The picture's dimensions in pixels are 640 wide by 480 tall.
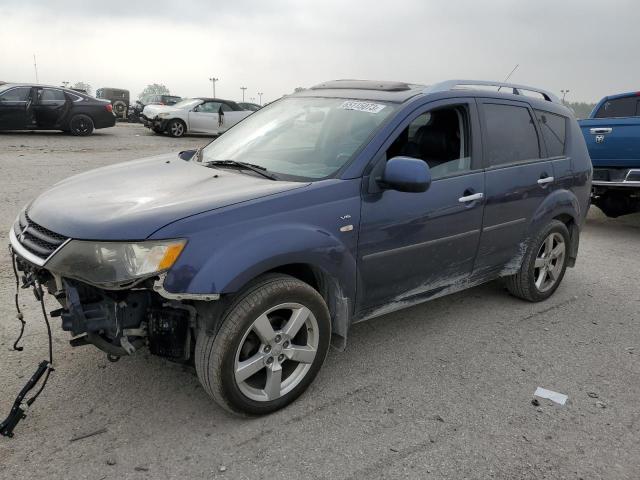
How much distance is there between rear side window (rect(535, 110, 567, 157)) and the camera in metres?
4.45

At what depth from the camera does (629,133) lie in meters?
7.05

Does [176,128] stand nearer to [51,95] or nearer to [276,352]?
[51,95]

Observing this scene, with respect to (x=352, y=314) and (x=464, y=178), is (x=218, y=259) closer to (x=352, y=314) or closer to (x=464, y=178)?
(x=352, y=314)

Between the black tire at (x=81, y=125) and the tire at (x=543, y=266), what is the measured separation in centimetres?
1514

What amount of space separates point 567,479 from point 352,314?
4.53ft

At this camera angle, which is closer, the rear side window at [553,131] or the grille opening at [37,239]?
the grille opening at [37,239]

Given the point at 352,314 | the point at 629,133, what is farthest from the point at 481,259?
the point at 629,133

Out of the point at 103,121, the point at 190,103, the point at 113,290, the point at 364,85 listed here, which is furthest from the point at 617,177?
the point at 190,103

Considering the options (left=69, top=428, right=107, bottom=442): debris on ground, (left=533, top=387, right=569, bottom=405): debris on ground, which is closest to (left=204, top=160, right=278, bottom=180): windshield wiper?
(left=69, top=428, right=107, bottom=442): debris on ground

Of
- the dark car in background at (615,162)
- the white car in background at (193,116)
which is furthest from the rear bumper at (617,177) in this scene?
the white car in background at (193,116)

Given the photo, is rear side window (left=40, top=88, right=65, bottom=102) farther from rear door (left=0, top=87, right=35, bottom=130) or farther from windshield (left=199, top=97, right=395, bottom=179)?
windshield (left=199, top=97, right=395, bottom=179)

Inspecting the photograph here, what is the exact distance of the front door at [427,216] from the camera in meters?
3.16

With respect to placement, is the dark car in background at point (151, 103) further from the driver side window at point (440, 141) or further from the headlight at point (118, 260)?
the headlight at point (118, 260)

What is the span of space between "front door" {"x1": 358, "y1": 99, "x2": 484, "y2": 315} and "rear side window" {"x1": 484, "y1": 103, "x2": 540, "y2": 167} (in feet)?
0.54
